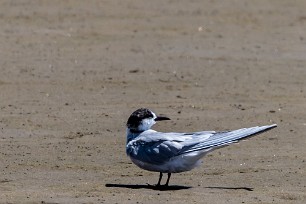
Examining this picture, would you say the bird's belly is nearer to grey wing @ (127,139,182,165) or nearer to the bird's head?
grey wing @ (127,139,182,165)

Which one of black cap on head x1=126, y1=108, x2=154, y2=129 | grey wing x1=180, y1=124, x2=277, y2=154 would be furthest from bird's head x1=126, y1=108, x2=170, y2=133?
grey wing x1=180, y1=124, x2=277, y2=154

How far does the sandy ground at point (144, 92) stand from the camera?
10.9 metres

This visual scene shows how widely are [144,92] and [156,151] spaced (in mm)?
4693

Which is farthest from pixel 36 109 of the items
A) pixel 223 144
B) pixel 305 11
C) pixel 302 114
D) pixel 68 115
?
pixel 305 11

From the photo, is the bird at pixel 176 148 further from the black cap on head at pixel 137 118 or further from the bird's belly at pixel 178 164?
the black cap on head at pixel 137 118

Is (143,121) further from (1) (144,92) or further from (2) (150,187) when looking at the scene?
(1) (144,92)

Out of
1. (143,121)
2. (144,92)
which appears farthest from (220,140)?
(144,92)

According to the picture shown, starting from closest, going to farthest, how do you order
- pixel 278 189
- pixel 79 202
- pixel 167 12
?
1. pixel 79 202
2. pixel 278 189
3. pixel 167 12

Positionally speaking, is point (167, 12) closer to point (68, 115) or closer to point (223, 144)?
point (68, 115)

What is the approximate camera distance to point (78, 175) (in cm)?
1121

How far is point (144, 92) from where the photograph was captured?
49.9ft

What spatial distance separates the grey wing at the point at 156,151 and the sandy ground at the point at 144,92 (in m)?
0.25

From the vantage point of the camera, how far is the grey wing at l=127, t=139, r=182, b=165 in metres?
10.5

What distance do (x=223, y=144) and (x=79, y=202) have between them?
1304mm
